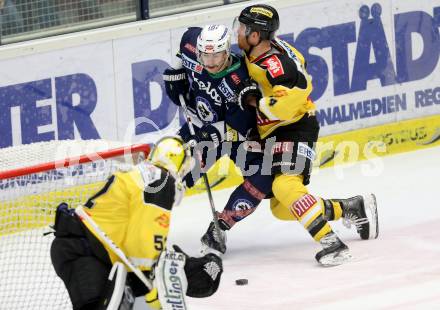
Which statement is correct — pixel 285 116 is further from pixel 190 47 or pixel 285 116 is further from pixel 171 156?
pixel 171 156

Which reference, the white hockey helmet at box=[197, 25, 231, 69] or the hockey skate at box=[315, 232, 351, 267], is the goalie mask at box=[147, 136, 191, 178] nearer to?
the white hockey helmet at box=[197, 25, 231, 69]

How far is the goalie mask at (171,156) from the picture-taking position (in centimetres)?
468

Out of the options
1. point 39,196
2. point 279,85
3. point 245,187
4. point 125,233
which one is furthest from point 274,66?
point 125,233

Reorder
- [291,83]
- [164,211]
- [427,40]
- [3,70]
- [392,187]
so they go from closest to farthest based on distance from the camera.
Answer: [164,211]
[291,83]
[3,70]
[392,187]
[427,40]

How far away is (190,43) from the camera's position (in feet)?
21.6

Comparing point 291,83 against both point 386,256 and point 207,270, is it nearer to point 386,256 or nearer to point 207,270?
point 386,256

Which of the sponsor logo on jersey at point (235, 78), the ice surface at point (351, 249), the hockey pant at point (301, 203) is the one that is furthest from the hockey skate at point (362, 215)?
the sponsor logo on jersey at point (235, 78)

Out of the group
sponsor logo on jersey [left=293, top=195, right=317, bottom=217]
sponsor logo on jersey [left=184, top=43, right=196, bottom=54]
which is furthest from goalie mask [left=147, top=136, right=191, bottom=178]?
sponsor logo on jersey [left=184, top=43, right=196, bottom=54]

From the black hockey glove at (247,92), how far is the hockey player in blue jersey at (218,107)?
0.03 m

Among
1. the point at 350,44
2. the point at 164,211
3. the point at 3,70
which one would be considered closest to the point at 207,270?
the point at 164,211

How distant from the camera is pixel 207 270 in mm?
4840

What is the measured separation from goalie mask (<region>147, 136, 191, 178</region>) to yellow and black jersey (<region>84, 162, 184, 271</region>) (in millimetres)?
39

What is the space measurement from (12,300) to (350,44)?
3534 millimetres

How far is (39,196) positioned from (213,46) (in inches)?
50.1
